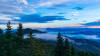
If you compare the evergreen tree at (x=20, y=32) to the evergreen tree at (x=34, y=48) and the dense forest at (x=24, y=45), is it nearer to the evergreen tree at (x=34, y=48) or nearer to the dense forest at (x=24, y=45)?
the dense forest at (x=24, y=45)

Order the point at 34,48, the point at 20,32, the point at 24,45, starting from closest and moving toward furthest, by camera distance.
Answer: the point at 34,48
the point at 24,45
the point at 20,32

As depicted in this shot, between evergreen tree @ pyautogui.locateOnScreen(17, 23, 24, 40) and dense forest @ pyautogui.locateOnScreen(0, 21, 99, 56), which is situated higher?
evergreen tree @ pyautogui.locateOnScreen(17, 23, 24, 40)

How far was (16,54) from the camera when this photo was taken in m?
41.1

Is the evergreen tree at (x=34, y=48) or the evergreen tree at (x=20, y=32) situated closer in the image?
the evergreen tree at (x=34, y=48)

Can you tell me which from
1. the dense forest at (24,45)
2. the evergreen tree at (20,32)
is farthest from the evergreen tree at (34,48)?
the evergreen tree at (20,32)

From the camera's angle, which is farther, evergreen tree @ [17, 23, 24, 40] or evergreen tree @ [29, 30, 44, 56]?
evergreen tree @ [17, 23, 24, 40]

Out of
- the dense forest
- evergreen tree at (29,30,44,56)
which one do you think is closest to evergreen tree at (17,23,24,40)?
the dense forest

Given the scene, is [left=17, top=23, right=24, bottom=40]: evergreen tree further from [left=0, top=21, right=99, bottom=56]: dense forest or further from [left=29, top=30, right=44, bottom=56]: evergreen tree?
[left=29, top=30, right=44, bottom=56]: evergreen tree

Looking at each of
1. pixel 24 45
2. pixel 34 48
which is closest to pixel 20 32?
pixel 24 45

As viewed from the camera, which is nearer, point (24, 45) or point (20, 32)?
point (24, 45)

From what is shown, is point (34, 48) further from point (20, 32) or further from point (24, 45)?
point (20, 32)

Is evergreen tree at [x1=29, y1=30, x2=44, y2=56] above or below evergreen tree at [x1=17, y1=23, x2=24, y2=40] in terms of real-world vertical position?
below

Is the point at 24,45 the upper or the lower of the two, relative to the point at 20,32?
lower

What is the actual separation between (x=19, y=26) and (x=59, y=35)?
→ 19.1m
